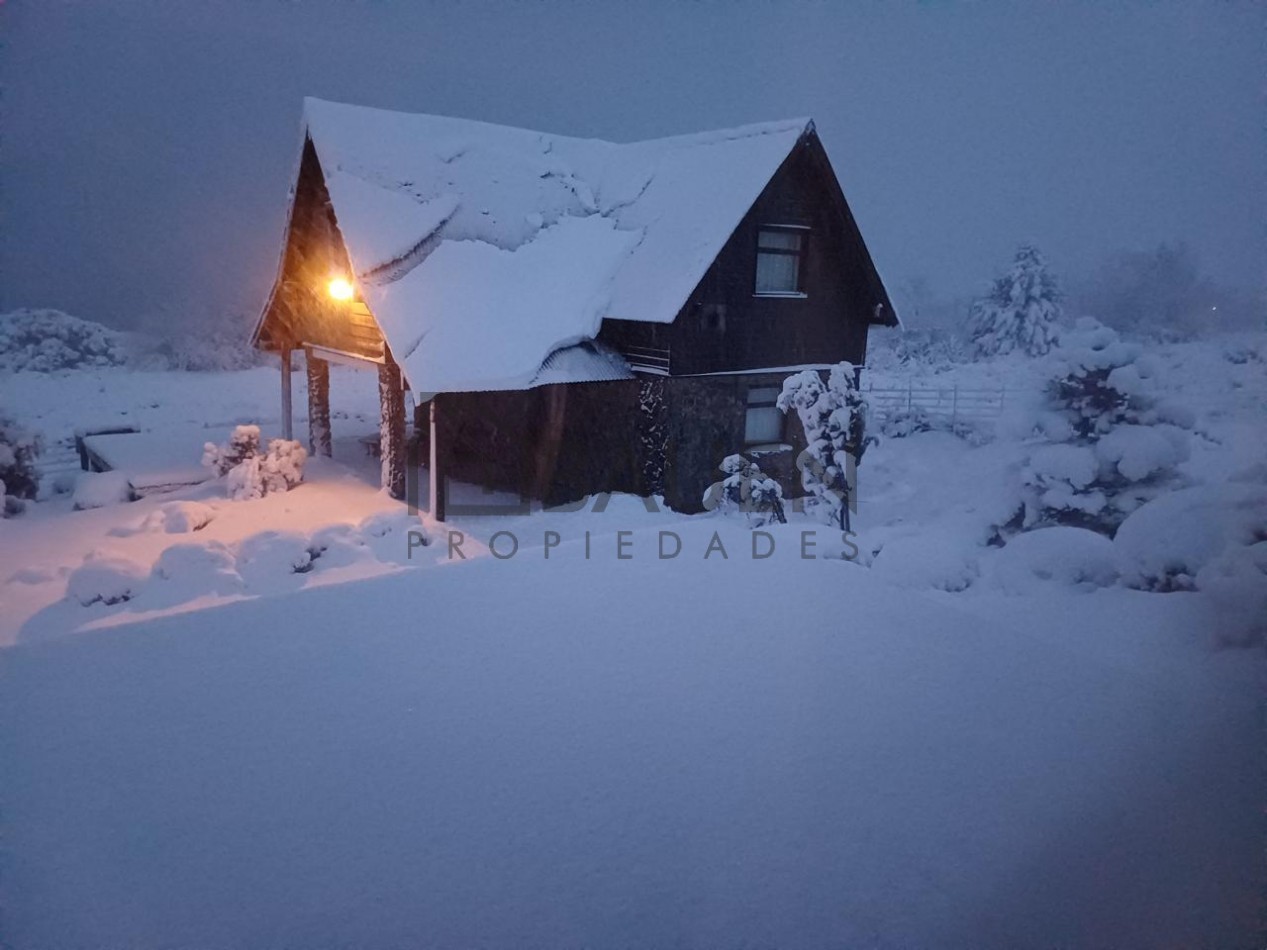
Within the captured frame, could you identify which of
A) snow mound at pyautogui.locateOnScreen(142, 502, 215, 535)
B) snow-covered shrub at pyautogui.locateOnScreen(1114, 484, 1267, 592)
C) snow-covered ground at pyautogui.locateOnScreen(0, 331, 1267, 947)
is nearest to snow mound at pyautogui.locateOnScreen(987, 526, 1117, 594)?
snow-covered ground at pyautogui.locateOnScreen(0, 331, 1267, 947)

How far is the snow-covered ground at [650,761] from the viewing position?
2812 mm


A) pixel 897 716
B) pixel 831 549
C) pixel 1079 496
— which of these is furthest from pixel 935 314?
pixel 897 716

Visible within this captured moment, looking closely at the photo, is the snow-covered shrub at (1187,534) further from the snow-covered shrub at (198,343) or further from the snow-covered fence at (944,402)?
the snow-covered shrub at (198,343)

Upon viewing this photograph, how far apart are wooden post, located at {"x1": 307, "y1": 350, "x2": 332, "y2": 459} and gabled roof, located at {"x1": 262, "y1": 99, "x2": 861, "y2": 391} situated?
4425 millimetres

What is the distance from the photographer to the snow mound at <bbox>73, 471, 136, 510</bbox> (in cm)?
1232

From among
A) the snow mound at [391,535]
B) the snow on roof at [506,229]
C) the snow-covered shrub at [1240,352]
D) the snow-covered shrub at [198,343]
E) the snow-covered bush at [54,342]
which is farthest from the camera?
the snow-covered shrub at [198,343]

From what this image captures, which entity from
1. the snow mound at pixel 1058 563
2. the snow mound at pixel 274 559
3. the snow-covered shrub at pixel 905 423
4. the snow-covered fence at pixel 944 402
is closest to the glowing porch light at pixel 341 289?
the snow mound at pixel 274 559

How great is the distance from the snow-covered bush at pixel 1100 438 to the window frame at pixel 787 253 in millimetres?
4509

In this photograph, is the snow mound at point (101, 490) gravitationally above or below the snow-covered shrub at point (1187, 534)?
below

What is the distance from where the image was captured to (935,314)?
47.3m

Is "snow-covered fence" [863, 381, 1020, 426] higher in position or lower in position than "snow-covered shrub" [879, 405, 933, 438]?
higher

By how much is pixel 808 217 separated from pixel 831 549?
26.9 feet

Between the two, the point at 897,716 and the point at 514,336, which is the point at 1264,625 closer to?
the point at 897,716

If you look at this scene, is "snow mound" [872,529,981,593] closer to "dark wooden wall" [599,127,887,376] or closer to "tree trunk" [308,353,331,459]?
"dark wooden wall" [599,127,887,376]
